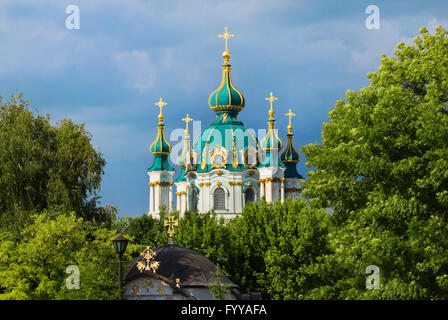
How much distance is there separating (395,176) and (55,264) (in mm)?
15477

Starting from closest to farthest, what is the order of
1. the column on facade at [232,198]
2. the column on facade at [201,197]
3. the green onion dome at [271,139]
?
the column on facade at [232,198] < the column on facade at [201,197] < the green onion dome at [271,139]

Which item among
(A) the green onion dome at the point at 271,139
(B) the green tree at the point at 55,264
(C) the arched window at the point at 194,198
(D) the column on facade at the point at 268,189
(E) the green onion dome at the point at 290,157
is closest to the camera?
(B) the green tree at the point at 55,264

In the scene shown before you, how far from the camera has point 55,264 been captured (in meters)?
35.0

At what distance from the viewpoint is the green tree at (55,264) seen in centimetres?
3272

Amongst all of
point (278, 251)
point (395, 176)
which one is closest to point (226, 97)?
point (278, 251)

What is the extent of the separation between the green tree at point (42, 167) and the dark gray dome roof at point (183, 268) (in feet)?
26.1

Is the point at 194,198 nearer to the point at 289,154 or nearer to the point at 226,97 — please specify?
the point at 226,97

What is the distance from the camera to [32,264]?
34969mm

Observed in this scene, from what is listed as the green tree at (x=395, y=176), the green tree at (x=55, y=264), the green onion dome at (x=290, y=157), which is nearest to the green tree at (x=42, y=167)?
the green tree at (x=55, y=264)

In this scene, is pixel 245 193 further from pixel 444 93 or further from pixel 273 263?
pixel 444 93

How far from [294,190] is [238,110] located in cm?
872

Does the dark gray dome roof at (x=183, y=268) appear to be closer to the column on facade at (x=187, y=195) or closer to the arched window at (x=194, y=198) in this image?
the arched window at (x=194, y=198)

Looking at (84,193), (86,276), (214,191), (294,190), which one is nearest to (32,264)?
(86,276)

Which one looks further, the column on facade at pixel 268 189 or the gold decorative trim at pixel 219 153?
the column on facade at pixel 268 189
